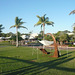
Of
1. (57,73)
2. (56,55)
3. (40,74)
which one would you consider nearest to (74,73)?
(57,73)

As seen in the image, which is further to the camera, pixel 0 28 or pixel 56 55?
pixel 0 28

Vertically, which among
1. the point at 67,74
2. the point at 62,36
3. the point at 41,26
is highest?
the point at 41,26

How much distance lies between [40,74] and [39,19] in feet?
110

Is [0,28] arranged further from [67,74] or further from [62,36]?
[67,74]

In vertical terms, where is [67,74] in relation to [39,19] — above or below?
below

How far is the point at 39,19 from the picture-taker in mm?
39281

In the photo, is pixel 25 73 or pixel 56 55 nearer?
pixel 25 73

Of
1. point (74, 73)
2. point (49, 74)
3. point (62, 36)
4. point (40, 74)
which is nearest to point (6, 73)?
point (40, 74)

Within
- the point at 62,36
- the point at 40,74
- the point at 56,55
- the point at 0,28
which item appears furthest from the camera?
the point at 0,28

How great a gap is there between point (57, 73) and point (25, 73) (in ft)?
6.44

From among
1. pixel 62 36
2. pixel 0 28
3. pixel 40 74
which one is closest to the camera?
pixel 40 74

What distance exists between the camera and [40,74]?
22.4 feet

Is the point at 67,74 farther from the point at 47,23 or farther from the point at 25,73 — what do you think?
the point at 47,23

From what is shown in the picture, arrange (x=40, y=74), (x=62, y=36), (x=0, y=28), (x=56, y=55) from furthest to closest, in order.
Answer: (x=0, y=28) → (x=62, y=36) → (x=56, y=55) → (x=40, y=74)
